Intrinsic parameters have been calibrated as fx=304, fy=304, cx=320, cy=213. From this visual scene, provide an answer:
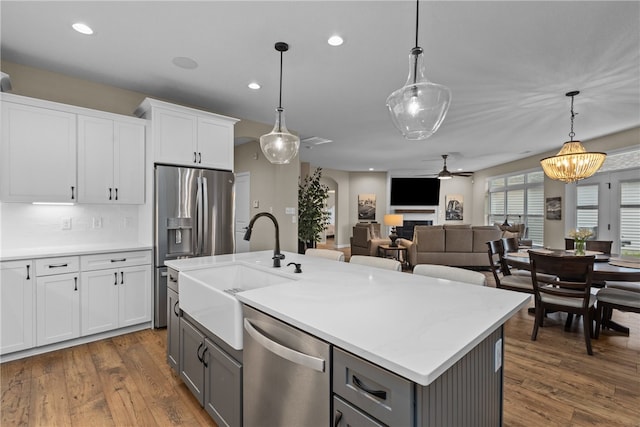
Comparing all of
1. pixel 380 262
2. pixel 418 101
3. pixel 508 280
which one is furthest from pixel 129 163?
pixel 508 280

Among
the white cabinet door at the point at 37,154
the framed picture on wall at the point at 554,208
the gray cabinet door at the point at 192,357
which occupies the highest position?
the white cabinet door at the point at 37,154

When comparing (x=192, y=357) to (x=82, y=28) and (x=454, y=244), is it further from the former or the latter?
(x=454, y=244)

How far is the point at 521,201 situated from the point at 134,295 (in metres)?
8.89

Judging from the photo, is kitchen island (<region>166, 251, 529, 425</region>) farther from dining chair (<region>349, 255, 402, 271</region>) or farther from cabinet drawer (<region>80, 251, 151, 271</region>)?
cabinet drawer (<region>80, 251, 151, 271</region>)

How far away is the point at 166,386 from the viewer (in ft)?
7.25

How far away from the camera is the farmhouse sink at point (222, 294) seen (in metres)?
1.43

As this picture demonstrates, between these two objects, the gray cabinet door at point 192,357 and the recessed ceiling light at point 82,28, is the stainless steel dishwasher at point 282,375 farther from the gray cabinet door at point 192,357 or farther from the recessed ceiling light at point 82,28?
the recessed ceiling light at point 82,28

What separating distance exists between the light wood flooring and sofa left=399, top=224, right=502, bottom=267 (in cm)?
340

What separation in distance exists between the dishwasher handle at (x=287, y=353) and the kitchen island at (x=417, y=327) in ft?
0.26

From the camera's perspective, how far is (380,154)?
745cm

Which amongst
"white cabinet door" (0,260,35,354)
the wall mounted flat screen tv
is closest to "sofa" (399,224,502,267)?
the wall mounted flat screen tv

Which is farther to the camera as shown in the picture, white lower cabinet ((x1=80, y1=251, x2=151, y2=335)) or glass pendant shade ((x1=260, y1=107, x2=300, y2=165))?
white lower cabinet ((x1=80, y1=251, x2=151, y2=335))

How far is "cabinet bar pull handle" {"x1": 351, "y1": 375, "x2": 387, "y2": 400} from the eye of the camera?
886 millimetres

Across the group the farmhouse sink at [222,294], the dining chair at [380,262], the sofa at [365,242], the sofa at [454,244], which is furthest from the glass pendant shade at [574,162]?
the sofa at [365,242]
